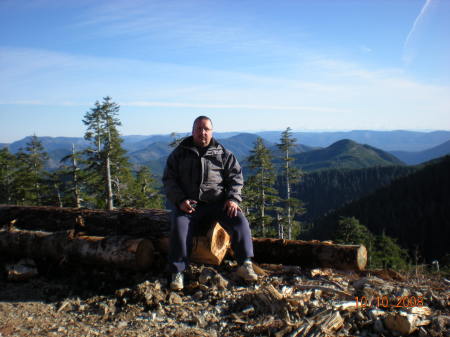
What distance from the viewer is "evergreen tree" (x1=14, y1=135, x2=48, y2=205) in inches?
1352

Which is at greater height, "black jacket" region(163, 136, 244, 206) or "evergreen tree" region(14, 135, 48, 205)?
"black jacket" region(163, 136, 244, 206)

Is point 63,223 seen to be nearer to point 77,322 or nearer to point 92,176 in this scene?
point 77,322

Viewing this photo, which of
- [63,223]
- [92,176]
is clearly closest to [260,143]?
[92,176]

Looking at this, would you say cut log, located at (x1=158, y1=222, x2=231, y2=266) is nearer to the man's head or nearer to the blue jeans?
the blue jeans

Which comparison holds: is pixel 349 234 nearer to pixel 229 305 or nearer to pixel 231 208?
pixel 231 208

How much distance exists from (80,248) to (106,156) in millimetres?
20900

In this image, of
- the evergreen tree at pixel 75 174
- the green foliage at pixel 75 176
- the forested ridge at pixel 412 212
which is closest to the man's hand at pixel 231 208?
the green foliage at pixel 75 176

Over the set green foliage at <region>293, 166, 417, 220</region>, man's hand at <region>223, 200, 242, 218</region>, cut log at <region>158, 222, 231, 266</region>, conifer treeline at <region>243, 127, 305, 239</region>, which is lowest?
green foliage at <region>293, 166, 417, 220</region>

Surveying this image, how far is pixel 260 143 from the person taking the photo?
94.0 feet

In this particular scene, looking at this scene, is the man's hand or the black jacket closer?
the man's hand

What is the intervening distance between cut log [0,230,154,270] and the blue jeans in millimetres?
851

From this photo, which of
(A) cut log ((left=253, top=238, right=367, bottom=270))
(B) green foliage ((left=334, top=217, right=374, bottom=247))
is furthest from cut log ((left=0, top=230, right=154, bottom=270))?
(B) green foliage ((left=334, top=217, right=374, bottom=247))

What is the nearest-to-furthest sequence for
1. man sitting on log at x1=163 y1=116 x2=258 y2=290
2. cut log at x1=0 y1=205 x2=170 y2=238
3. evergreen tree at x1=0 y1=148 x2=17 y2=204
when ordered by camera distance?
man sitting on log at x1=163 y1=116 x2=258 y2=290 → cut log at x1=0 y1=205 x2=170 y2=238 → evergreen tree at x1=0 y1=148 x2=17 y2=204

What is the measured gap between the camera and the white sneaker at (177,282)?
4.89m
